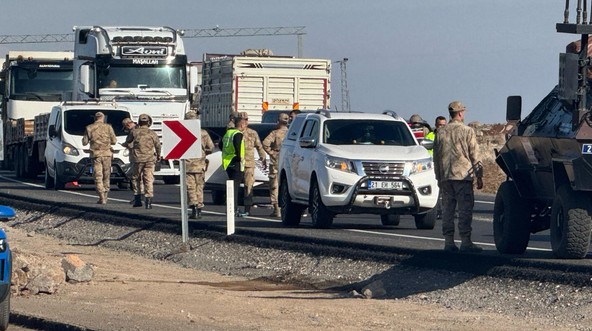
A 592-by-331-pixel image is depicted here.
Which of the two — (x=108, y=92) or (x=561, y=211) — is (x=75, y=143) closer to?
(x=108, y=92)

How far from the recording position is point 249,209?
26625mm

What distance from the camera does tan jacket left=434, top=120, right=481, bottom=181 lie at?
17484 millimetres

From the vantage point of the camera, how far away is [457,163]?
57.4ft

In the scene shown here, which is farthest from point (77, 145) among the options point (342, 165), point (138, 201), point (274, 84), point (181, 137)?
point (342, 165)

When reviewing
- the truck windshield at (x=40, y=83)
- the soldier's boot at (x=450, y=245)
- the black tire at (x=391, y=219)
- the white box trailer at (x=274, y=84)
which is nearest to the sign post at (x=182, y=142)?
the black tire at (x=391, y=219)

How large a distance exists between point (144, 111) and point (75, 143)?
2.35 m

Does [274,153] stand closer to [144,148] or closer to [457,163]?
[144,148]

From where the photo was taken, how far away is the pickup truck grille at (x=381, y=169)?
2214cm

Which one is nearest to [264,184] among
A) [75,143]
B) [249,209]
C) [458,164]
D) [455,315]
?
[249,209]

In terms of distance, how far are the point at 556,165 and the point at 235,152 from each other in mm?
9233

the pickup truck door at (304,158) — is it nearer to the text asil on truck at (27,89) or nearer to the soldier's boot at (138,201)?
the soldier's boot at (138,201)

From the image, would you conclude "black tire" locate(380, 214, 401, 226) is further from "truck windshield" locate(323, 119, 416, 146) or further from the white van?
the white van

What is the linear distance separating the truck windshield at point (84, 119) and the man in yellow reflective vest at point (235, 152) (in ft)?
40.2

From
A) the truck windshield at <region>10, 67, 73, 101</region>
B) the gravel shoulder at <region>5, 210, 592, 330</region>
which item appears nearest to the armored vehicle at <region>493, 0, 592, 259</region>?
the gravel shoulder at <region>5, 210, 592, 330</region>
